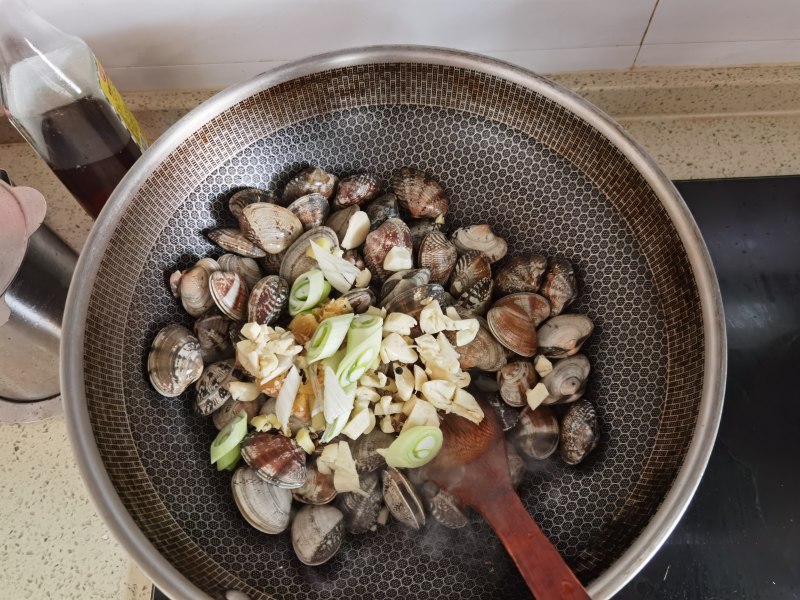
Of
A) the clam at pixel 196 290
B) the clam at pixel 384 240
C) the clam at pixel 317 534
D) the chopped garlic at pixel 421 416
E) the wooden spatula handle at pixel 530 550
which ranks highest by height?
the clam at pixel 196 290

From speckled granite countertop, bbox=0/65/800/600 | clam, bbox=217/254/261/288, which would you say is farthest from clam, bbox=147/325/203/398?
speckled granite countertop, bbox=0/65/800/600

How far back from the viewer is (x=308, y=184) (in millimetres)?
836

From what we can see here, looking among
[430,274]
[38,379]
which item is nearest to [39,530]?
[38,379]

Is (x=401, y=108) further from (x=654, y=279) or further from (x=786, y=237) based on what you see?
(x=786, y=237)

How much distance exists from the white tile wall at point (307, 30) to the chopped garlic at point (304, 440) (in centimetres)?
57

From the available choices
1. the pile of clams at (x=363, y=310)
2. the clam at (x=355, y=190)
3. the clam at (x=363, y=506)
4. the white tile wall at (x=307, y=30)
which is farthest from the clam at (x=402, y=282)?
the white tile wall at (x=307, y=30)

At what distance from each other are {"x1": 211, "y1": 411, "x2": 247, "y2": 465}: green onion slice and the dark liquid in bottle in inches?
15.0

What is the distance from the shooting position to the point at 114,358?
718 mm

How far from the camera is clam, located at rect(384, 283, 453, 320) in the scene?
0.78m

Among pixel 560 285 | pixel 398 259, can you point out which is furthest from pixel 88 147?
pixel 560 285

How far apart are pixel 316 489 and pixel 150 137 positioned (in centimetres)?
65

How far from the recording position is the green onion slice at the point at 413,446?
2.44 feet

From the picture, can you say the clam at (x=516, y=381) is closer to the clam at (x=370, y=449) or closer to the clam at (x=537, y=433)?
the clam at (x=537, y=433)

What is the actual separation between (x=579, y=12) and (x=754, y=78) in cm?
33
